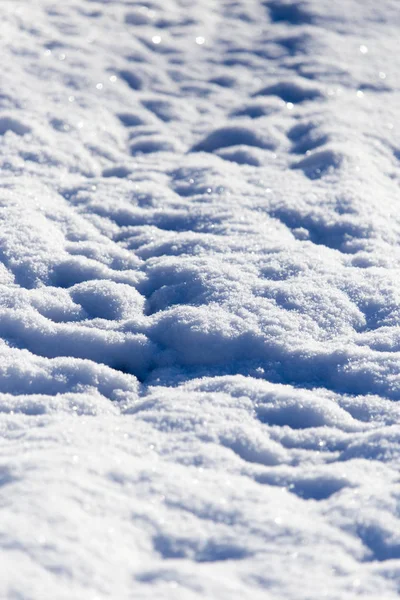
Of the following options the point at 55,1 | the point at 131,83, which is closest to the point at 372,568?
the point at 131,83

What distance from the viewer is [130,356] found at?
266 cm

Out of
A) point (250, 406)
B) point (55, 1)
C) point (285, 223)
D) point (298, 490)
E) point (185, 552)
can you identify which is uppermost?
point (55, 1)

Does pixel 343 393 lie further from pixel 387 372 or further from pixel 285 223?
pixel 285 223

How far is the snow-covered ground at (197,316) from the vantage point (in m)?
1.83

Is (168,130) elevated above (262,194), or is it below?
above

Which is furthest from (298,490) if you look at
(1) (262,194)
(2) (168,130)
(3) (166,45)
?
(3) (166,45)

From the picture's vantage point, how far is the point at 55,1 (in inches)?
229

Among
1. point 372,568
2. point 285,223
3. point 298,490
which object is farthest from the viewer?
point 285,223

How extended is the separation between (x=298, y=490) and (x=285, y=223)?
1.67m

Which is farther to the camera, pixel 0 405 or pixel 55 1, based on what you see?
pixel 55 1

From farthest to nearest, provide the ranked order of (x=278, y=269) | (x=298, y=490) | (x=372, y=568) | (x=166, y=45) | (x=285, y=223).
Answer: (x=166, y=45)
(x=285, y=223)
(x=278, y=269)
(x=298, y=490)
(x=372, y=568)

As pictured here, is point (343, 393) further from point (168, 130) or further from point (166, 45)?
point (166, 45)

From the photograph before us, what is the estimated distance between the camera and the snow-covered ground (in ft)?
6.00

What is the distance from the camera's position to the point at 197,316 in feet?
9.09
